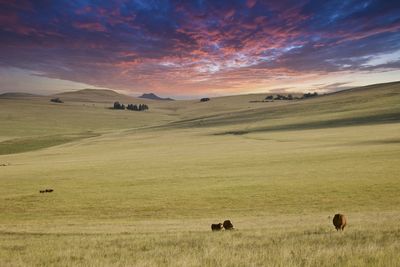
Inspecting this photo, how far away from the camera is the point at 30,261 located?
10.2 m

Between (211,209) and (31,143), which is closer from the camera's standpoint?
(211,209)

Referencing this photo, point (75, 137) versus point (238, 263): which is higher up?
point (238, 263)

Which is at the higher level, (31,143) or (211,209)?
(211,209)

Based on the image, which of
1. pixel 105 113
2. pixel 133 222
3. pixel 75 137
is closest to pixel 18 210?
pixel 133 222

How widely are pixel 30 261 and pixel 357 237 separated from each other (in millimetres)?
9550

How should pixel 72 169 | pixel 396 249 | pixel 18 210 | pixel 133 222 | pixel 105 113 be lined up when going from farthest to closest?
pixel 105 113, pixel 72 169, pixel 18 210, pixel 133 222, pixel 396 249

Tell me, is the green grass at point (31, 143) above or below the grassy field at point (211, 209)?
below

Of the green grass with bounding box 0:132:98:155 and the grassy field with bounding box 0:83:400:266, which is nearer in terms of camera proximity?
the grassy field with bounding box 0:83:400:266

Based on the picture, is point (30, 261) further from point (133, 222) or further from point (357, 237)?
point (133, 222)

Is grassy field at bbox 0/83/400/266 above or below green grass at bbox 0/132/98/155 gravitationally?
above

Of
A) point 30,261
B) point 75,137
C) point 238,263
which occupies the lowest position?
point 75,137

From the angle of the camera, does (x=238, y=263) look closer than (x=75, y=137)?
Yes

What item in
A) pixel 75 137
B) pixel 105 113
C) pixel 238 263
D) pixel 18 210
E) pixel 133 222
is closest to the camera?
pixel 238 263

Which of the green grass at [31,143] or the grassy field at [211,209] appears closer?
the grassy field at [211,209]
